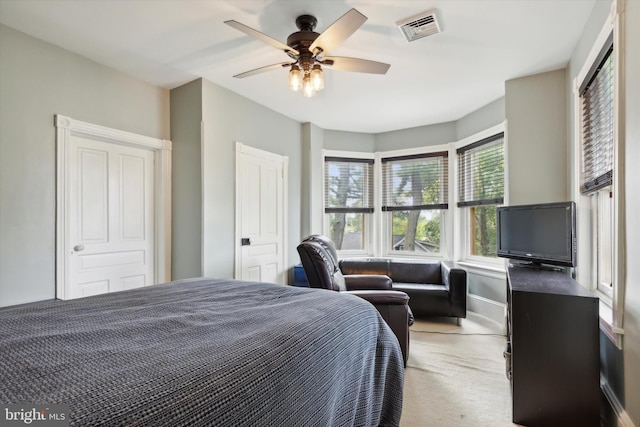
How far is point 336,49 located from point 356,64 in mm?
509

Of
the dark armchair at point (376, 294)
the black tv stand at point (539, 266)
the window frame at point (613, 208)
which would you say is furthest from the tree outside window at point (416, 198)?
the dark armchair at point (376, 294)

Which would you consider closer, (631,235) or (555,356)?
(631,235)

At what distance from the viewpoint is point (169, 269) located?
11.3 ft

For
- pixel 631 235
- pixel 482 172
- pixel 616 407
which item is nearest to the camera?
pixel 631 235

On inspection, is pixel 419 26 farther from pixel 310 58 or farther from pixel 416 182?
pixel 416 182

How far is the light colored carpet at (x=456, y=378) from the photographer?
1950mm

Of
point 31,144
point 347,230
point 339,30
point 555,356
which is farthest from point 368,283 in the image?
point 31,144

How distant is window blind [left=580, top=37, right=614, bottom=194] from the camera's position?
194cm

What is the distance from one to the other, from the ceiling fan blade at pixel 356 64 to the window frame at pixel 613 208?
124 cm

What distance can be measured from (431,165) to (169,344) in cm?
448

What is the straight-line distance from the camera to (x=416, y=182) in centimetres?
487

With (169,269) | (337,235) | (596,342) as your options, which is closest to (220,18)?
(169,269)

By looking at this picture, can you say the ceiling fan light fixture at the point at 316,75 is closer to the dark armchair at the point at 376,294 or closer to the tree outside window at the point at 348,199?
→ the dark armchair at the point at 376,294

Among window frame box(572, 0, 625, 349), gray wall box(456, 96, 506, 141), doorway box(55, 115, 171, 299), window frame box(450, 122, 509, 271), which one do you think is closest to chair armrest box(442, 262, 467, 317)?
window frame box(450, 122, 509, 271)
